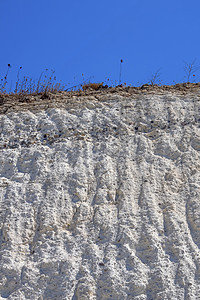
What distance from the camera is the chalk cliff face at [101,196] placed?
5535 mm

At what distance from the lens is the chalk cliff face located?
18.2 feet

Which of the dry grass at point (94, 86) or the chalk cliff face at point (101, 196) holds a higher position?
the dry grass at point (94, 86)

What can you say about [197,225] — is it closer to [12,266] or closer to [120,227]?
[120,227]

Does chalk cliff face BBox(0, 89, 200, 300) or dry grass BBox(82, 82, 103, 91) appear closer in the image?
chalk cliff face BBox(0, 89, 200, 300)

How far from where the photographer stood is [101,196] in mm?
6461

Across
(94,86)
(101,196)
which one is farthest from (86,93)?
(101,196)

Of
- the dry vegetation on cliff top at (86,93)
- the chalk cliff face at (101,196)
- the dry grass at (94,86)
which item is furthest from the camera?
the dry grass at (94,86)

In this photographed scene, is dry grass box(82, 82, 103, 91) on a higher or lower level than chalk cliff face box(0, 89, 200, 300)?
higher

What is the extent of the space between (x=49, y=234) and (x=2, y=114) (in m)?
2.86

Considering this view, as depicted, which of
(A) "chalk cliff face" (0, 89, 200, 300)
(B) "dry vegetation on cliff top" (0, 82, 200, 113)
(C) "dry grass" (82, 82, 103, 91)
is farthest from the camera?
(C) "dry grass" (82, 82, 103, 91)

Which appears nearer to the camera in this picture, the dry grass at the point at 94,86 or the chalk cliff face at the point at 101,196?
the chalk cliff face at the point at 101,196

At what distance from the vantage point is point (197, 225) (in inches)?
235

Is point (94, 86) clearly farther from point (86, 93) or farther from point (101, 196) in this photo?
point (101, 196)

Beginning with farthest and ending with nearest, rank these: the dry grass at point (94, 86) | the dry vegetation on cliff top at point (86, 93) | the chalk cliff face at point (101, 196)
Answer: the dry grass at point (94, 86) → the dry vegetation on cliff top at point (86, 93) → the chalk cliff face at point (101, 196)
